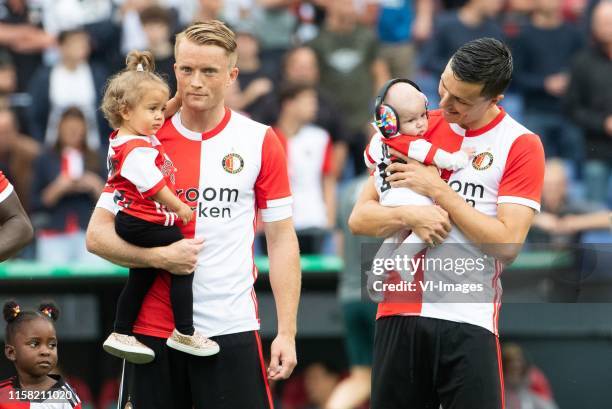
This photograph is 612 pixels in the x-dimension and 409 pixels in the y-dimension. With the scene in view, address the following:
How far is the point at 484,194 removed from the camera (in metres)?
5.59

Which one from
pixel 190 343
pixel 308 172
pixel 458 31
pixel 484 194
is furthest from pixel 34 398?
pixel 458 31

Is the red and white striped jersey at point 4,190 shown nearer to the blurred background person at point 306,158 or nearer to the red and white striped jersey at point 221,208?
the red and white striped jersey at point 221,208

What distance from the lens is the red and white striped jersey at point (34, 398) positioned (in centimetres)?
542

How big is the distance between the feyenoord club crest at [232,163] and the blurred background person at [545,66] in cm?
758

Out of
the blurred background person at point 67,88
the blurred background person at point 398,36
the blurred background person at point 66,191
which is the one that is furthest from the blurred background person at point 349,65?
the blurred background person at point 66,191

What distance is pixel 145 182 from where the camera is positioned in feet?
17.4

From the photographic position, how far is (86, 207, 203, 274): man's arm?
5.40 m

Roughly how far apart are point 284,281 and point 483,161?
1.03 meters

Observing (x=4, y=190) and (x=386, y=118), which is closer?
(x=386, y=118)

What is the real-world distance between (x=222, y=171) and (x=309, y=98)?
5.80 m

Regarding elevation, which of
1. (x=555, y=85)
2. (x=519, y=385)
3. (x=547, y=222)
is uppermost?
(x=555, y=85)

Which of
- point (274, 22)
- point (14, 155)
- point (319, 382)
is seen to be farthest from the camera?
point (274, 22)

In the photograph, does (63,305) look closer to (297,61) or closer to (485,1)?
(297,61)

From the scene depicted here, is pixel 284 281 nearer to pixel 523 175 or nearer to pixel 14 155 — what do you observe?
pixel 523 175
